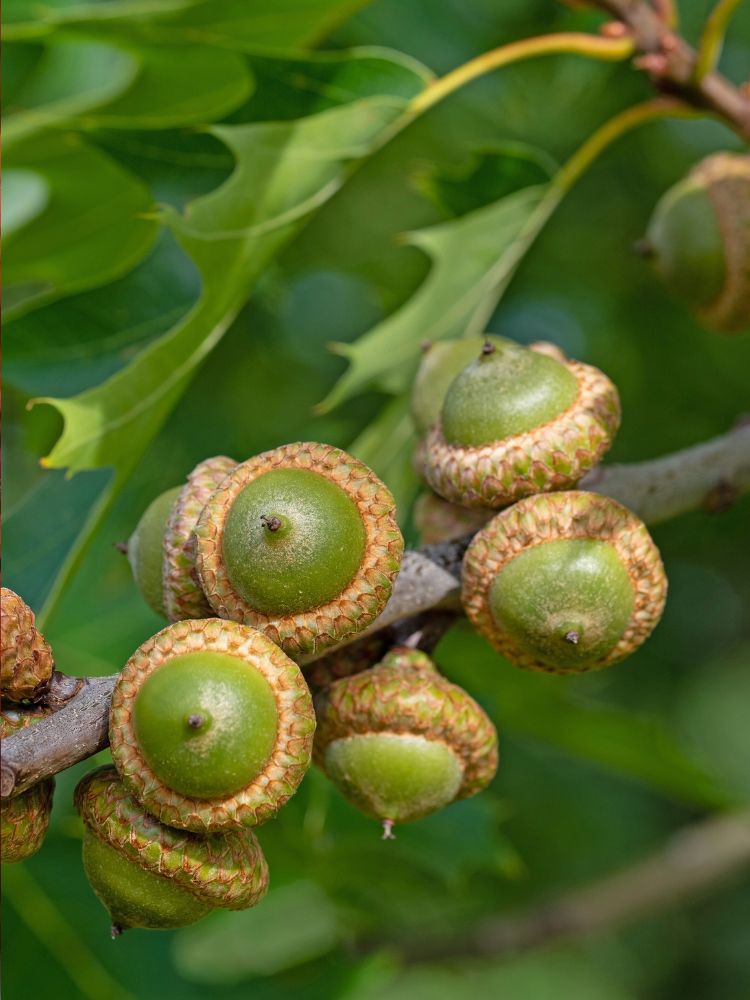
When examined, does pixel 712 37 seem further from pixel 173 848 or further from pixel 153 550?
pixel 173 848

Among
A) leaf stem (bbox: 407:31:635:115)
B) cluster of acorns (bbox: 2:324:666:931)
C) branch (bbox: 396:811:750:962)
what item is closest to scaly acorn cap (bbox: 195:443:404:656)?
cluster of acorns (bbox: 2:324:666:931)

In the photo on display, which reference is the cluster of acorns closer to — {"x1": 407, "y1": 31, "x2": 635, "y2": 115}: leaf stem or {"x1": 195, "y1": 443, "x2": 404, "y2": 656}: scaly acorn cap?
{"x1": 195, "y1": 443, "x2": 404, "y2": 656}: scaly acorn cap

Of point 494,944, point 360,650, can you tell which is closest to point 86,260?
point 360,650

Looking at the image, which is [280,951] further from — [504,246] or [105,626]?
[504,246]

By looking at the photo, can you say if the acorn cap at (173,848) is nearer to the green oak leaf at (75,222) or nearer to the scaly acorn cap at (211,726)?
the scaly acorn cap at (211,726)

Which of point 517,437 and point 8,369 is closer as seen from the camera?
point 517,437

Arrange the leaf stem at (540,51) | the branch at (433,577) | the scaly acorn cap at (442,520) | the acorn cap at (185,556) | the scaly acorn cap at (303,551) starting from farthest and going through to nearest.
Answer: the leaf stem at (540,51)
the scaly acorn cap at (442,520)
the acorn cap at (185,556)
the scaly acorn cap at (303,551)
the branch at (433,577)

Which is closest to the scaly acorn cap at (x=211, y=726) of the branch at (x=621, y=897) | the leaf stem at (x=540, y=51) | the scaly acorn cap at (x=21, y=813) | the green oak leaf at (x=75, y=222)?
the scaly acorn cap at (x=21, y=813)
